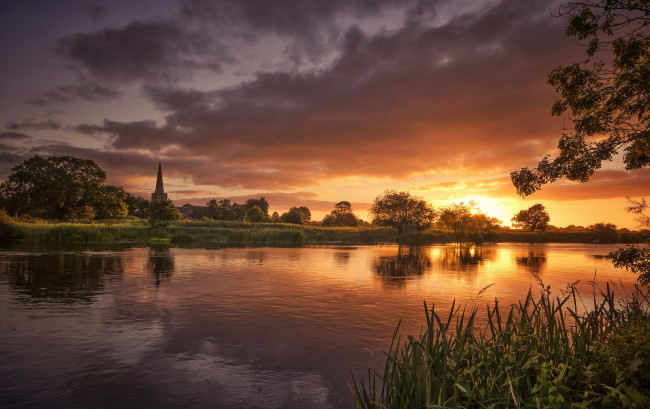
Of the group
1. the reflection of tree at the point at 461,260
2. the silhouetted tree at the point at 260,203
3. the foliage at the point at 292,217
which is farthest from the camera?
the silhouetted tree at the point at 260,203

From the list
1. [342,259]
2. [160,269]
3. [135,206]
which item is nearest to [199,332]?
[160,269]

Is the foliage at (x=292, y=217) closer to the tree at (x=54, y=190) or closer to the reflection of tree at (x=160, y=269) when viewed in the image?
the tree at (x=54, y=190)

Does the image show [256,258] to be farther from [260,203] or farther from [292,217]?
[260,203]

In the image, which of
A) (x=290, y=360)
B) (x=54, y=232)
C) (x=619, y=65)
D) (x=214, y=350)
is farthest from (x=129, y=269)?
(x=54, y=232)

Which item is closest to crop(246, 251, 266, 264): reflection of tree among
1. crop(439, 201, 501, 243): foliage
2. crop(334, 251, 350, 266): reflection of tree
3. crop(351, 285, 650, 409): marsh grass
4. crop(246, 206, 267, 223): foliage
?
crop(334, 251, 350, 266): reflection of tree

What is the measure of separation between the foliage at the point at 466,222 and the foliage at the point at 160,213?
59621mm

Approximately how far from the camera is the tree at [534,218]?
447 ft

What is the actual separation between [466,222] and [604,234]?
46.4 m

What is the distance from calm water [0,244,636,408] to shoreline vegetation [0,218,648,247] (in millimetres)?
13107

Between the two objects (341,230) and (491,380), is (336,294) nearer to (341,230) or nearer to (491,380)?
(491,380)

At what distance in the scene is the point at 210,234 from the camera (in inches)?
2803

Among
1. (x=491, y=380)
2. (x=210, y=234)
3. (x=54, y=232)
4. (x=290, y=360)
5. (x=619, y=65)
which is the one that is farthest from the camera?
(x=210, y=234)

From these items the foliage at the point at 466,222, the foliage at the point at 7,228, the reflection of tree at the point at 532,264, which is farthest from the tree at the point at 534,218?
the foliage at the point at 7,228

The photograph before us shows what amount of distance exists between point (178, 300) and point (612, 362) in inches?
655
